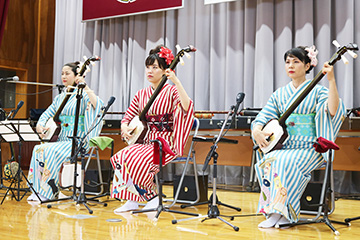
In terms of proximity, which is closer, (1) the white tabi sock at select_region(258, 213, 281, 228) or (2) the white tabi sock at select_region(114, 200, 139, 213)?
(1) the white tabi sock at select_region(258, 213, 281, 228)

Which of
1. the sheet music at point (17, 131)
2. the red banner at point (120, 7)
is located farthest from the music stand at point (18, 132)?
the red banner at point (120, 7)

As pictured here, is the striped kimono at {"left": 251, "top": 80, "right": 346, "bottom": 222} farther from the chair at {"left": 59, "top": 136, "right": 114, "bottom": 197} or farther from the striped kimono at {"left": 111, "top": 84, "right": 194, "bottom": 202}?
the chair at {"left": 59, "top": 136, "right": 114, "bottom": 197}

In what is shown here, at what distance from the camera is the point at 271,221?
2902mm

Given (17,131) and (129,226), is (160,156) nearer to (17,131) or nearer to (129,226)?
(129,226)

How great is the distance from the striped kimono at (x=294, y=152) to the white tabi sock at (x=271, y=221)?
0.05 m

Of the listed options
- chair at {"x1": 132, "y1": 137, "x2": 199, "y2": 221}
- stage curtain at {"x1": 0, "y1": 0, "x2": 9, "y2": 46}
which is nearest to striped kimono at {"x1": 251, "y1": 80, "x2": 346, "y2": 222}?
chair at {"x1": 132, "y1": 137, "x2": 199, "y2": 221}

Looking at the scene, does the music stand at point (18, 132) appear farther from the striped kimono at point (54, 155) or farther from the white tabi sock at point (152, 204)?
the white tabi sock at point (152, 204)

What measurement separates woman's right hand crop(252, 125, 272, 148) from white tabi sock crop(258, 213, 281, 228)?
0.47 meters

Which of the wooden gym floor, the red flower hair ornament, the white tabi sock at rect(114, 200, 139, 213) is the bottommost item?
the wooden gym floor

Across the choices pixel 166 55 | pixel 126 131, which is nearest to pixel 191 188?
pixel 126 131

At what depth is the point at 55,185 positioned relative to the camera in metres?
4.05

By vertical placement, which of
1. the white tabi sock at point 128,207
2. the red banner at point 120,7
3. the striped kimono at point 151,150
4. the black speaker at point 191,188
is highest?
the red banner at point 120,7

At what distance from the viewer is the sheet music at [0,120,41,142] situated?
383cm

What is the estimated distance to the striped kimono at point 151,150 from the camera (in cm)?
341
